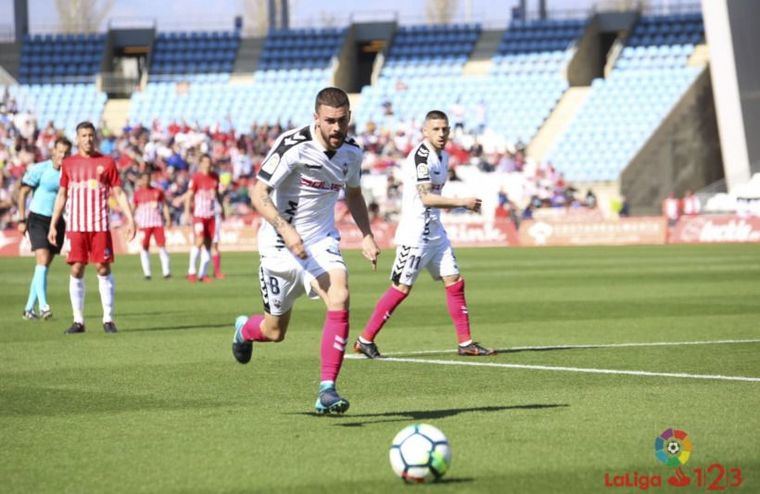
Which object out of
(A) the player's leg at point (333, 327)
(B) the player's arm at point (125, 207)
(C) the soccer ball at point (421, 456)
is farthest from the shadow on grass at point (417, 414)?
(B) the player's arm at point (125, 207)

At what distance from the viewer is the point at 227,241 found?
138 feet

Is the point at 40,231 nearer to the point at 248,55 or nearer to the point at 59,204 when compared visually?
the point at 59,204

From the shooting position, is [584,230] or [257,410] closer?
[257,410]

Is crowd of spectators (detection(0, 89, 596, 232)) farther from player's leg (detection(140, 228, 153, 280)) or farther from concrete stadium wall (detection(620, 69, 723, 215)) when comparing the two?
player's leg (detection(140, 228, 153, 280))

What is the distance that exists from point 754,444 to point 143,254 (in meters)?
21.0

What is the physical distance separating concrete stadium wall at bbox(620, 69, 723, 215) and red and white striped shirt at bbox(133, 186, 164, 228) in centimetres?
2505

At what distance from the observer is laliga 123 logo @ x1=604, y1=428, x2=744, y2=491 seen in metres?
6.33

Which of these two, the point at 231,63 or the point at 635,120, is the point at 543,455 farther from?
the point at 231,63

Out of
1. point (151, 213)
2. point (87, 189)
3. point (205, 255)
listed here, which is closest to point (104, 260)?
point (87, 189)

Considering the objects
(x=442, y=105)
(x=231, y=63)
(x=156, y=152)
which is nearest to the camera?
(x=156, y=152)

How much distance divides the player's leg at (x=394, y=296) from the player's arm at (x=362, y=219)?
3253mm

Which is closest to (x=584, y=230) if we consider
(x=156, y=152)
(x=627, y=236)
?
(x=627, y=236)

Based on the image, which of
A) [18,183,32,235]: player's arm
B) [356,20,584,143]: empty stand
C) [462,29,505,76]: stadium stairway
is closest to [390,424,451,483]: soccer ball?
[18,183,32,235]: player's arm

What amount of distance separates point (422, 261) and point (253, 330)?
11.7ft
